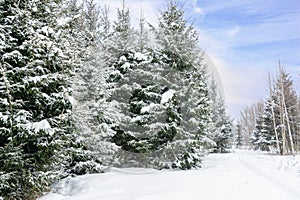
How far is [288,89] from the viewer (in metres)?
24.0

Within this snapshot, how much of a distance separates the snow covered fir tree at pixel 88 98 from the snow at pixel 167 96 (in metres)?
0.03

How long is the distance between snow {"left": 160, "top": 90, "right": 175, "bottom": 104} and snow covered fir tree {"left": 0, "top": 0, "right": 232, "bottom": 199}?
0.03 meters

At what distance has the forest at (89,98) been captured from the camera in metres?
4.82

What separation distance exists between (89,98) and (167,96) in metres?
2.52

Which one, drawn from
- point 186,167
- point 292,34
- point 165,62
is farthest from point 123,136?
point 292,34

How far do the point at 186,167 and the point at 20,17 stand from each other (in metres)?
6.21

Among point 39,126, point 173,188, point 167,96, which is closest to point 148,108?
point 167,96

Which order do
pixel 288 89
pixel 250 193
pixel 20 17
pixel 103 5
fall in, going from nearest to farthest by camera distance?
1. pixel 250 193
2. pixel 20 17
3. pixel 103 5
4. pixel 288 89

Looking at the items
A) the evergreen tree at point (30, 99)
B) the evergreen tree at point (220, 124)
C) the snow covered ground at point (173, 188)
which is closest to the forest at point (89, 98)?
the evergreen tree at point (30, 99)

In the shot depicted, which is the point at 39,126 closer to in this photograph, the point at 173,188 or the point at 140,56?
the point at 173,188

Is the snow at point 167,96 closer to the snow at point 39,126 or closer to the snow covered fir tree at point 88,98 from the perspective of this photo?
the snow covered fir tree at point 88,98

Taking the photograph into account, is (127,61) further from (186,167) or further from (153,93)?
(186,167)

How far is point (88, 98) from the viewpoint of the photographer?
838 cm

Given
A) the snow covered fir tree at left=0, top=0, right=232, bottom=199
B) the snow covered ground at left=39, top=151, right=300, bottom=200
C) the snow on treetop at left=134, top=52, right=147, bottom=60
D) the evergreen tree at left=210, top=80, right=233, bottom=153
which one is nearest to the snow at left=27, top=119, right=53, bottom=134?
the snow covered fir tree at left=0, top=0, right=232, bottom=199
